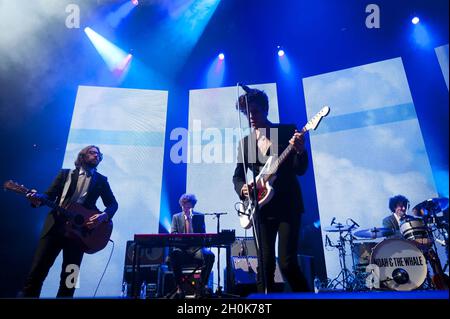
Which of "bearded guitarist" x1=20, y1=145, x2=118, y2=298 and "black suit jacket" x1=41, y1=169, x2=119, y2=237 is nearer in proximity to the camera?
"bearded guitarist" x1=20, y1=145, x2=118, y2=298

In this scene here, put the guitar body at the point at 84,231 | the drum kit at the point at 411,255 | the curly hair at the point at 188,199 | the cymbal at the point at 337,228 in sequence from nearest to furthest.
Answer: the guitar body at the point at 84,231 → the drum kit at the point at 411,255 → the cymbal at the point at 337,228 → the curly hair at the point at 188,199

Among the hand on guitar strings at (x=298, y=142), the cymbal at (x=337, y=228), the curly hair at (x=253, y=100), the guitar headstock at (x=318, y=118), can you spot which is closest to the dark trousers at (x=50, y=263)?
the curly hair at (x=253, y=100)

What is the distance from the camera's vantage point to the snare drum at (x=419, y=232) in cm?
407

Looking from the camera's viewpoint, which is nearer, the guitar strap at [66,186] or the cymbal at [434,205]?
the guitar strap at [66,186]

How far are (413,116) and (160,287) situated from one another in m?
4.84

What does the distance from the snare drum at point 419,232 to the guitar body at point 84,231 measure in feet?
13.1

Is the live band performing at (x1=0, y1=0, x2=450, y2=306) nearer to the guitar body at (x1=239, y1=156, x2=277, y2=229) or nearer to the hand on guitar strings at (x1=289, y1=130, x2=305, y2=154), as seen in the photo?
the guitar body at (x1=239, y1=156, x2=277, y2=229)

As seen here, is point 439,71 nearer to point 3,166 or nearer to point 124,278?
point 124,278

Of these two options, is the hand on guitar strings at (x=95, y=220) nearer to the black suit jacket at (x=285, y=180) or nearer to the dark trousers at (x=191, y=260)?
the dark trousers at (x=191, y=260)

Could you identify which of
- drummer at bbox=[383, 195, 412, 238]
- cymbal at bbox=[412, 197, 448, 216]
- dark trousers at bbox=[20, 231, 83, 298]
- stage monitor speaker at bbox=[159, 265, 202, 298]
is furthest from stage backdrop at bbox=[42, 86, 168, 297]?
cymbal at bbox=[412, 197, 448, 216]

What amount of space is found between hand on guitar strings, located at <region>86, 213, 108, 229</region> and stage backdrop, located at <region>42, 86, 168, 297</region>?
1.65 metres

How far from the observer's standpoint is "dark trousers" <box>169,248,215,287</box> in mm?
4355

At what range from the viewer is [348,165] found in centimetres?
525
